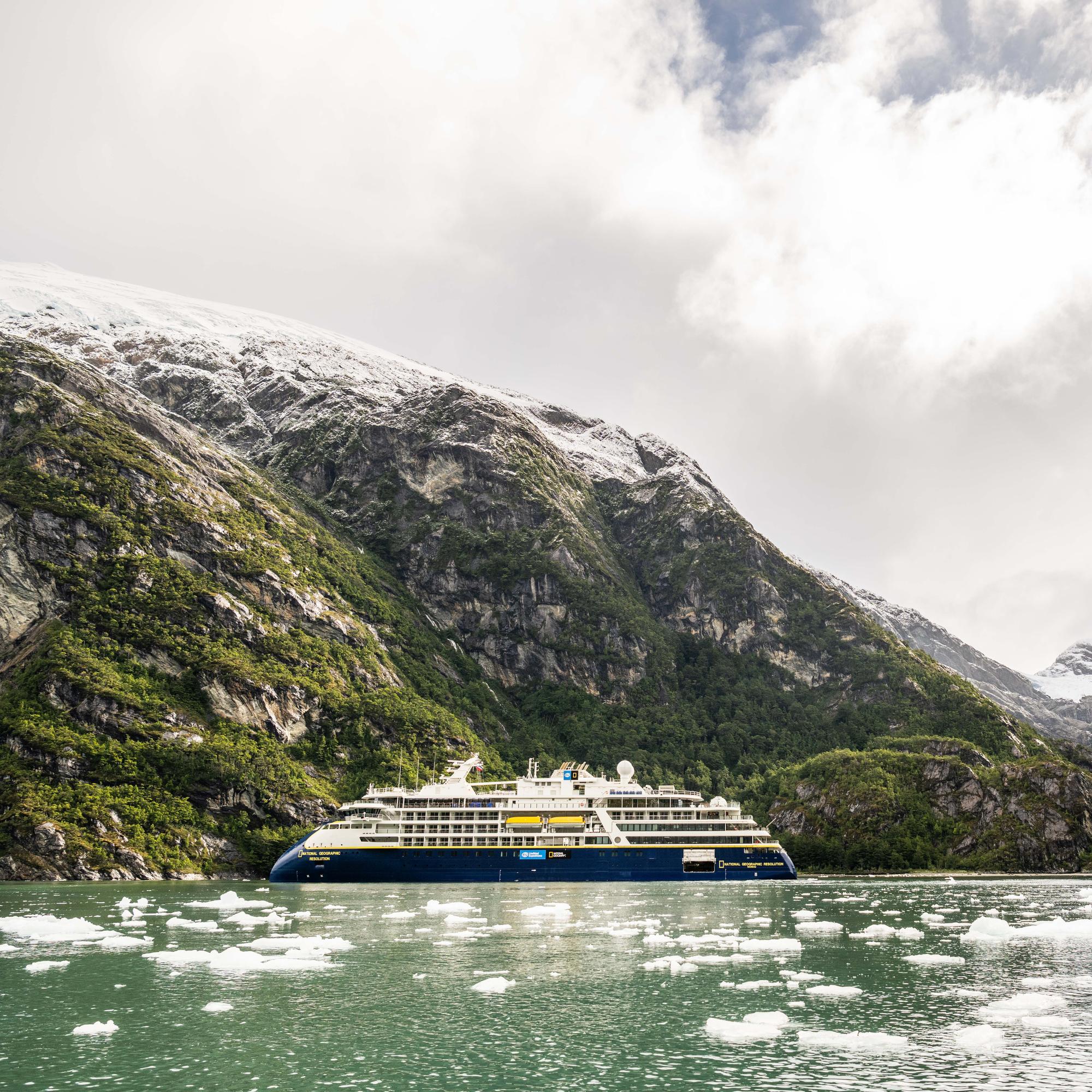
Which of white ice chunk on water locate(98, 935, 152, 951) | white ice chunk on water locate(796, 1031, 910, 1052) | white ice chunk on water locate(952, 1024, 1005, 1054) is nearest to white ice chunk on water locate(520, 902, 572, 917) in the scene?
white ice chunk on water locate(98, 935, 152, 951)

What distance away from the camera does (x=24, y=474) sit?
176 m

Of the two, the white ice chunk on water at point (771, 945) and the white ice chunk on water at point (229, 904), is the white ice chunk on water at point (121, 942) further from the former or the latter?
the white ice chunk on water at point (771, 945)

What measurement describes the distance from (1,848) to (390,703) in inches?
3191

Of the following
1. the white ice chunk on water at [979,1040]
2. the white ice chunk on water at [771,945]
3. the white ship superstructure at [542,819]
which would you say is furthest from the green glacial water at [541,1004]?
the white ship superstructure at [542,819]

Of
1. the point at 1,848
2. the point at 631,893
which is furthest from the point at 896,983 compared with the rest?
the point at 1,848

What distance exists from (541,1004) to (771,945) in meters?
22.0

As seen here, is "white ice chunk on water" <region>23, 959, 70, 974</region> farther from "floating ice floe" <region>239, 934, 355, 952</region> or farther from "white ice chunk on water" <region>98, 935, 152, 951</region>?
"floating ice floe" <region>239, 934, 355, 952</region>

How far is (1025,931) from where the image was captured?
6141cm

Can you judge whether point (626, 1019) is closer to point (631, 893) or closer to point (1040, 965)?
point (1040, 965)

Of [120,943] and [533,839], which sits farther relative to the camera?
[533,839]

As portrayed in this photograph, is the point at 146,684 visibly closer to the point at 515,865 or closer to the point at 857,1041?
the point at 515,865

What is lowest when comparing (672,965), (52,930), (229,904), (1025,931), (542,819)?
(229,904)

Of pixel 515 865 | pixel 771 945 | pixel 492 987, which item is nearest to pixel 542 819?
pixel 515 865

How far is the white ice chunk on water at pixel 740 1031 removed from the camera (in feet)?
104
